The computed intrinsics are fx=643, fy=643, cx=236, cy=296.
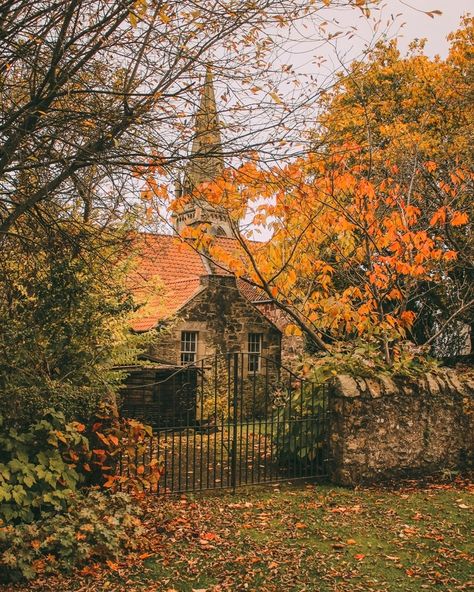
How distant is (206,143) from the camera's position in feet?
19.4

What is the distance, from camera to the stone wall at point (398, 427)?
9172 millimetres

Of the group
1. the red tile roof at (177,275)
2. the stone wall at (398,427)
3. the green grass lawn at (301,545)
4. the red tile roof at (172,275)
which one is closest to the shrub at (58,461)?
the green grass lawn at (301,545)

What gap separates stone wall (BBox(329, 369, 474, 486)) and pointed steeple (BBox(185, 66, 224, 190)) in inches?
173

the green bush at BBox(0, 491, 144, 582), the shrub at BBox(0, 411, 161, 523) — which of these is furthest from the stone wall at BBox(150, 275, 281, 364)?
the green bush at BBox(0, 491, 144, 582)

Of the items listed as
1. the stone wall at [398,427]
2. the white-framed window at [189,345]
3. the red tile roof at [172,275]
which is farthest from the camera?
the white-framed window at [189,345]

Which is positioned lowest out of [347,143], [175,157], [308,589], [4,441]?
[308,589]

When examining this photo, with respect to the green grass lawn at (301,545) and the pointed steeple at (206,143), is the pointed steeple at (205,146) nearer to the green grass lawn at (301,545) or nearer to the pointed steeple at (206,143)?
the pointed steeple at (206,143)

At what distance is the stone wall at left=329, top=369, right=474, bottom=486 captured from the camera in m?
9.17

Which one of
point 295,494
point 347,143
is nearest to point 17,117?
point 347,143

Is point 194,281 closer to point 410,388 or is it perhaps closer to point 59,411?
point 410,388

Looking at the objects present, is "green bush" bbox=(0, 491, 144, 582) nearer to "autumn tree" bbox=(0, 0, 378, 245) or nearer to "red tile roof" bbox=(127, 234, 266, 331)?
"autumn tree" bbox=(0, 0, 378, 245)

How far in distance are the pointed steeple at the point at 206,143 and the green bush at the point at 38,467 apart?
110 inches

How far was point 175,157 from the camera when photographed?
552cm

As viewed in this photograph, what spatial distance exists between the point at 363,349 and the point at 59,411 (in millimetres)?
5241
